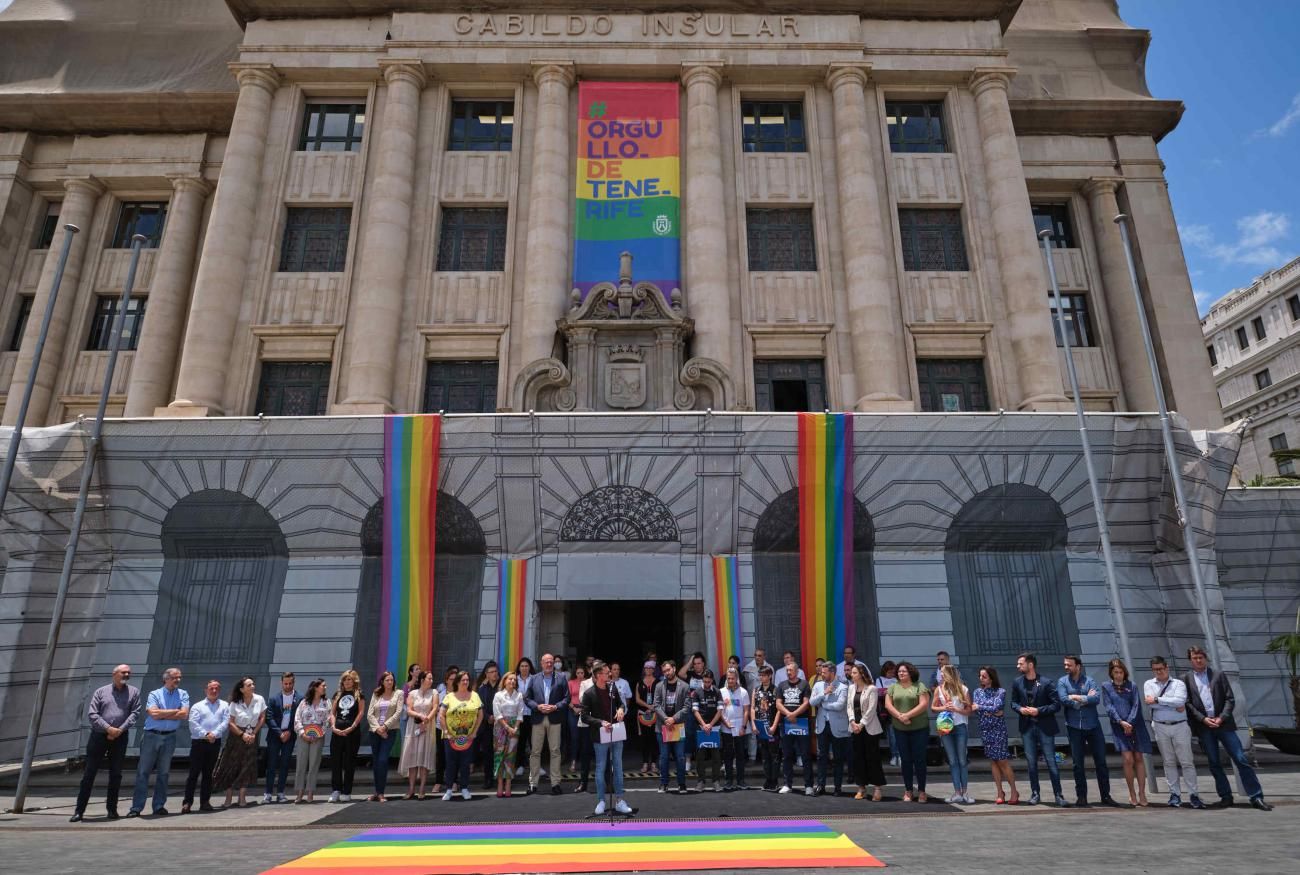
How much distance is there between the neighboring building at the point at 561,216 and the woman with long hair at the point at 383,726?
26.8ft

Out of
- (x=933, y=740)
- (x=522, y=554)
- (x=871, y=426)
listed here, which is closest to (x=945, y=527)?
(x=871, y=426)

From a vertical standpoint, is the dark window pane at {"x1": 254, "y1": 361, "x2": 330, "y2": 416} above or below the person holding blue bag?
above

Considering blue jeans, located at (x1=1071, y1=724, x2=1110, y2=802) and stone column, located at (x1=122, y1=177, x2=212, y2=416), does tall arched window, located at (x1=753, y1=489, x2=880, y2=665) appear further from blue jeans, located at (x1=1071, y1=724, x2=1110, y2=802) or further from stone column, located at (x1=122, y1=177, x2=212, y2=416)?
stone column, located at (x1=122, y1=177, x2=212, y2=416)

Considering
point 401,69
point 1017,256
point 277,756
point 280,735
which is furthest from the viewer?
point 401,69

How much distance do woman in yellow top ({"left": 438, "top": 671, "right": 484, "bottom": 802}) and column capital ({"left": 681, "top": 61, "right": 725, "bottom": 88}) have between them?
688 inches

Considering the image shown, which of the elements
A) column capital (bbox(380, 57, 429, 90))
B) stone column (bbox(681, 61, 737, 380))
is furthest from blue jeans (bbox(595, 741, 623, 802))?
column capital (bbox(380, 57, 429, 90))

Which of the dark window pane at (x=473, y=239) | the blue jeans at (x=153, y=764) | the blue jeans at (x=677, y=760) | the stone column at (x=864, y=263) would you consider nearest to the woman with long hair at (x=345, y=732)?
the blue jeans at (x=153, y=764)

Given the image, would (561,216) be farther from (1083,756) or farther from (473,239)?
(1083,756)

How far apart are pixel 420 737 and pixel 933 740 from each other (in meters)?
8.55

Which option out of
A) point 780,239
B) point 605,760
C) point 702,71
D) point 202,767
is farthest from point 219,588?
point 702,71

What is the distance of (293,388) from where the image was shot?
64.0 feet

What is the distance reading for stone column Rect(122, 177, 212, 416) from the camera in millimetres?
20219

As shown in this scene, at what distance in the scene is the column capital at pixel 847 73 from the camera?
2130 centimetres

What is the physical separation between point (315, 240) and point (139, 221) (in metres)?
8.69
